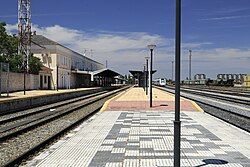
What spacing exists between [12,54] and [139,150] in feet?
153

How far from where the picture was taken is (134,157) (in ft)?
24.0

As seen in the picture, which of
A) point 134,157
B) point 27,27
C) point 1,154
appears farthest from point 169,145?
point 27,27

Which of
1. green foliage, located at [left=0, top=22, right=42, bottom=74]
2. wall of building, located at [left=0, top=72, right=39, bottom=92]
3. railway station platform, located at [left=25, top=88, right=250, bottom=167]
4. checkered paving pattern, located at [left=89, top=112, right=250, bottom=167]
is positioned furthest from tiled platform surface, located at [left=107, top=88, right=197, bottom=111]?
green foliage, located at [left=0, top=22, right=42, bottom=74]

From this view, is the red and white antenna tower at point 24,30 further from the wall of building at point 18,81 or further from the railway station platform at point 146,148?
the railway station platform at point 146,148

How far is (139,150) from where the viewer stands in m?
8.02

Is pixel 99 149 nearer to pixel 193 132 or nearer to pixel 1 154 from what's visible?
pixel 1 154

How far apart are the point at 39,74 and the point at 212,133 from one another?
43.3 m

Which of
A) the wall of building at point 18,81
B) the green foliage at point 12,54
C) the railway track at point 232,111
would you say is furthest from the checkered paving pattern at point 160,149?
the green foliage at point 12,54

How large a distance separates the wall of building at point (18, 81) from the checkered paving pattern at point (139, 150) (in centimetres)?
2539

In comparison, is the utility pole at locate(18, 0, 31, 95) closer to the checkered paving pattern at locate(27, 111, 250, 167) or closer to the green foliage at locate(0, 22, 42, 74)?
the green foliage at locate(0, 22, 42, 74)

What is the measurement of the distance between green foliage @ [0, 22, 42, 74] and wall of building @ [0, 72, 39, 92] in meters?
1.54

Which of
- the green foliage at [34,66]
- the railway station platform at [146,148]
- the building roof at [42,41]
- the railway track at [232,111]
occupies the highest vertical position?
the building roof at [42,41]

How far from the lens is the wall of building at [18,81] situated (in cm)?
3575

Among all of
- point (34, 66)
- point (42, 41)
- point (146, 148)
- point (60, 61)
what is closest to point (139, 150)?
point (146, 148)
